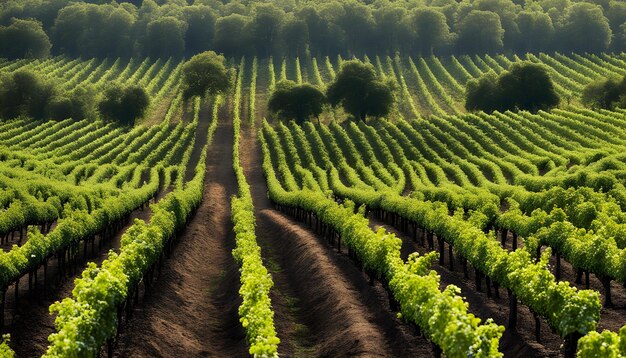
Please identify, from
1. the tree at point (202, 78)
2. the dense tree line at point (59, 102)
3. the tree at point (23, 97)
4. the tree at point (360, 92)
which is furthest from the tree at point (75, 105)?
the tree at point (360, 92)

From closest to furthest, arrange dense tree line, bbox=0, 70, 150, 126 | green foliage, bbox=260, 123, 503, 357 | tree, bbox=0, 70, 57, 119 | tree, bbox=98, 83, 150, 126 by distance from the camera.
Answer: green foliage, bbox=260, 123, 503, 357, tree, bbox=98, 83, 150, 126, dense tree line, bbox=0, 70, 150, 126, tree, bbox=0, 70, 57, 119

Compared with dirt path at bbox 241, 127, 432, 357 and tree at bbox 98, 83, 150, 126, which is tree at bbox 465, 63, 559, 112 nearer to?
tree at bbox 98, 83, 150, 126

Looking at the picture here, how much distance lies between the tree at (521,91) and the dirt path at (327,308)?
Result: 99931 millimetres

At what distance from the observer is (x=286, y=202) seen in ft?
274

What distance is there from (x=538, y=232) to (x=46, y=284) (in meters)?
28.2

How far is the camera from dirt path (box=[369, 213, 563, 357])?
30477 millimetres

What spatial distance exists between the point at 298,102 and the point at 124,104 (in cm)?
3465

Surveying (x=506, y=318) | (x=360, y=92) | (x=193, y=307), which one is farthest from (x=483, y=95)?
(x=506, y=318)

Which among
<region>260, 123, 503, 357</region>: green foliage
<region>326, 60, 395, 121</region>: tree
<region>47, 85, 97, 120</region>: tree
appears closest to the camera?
<region>260, 123, 503, 357</region>: green foliage

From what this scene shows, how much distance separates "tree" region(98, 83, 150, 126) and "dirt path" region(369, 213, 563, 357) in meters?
113

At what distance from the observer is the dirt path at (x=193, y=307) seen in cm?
3381

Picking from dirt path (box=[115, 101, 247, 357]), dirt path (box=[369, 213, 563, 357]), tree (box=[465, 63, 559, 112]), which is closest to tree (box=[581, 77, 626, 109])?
tree (box=[465, 63, 559, 112])

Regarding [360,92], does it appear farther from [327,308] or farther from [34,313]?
[34,313]

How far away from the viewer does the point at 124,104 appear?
5935 inches
